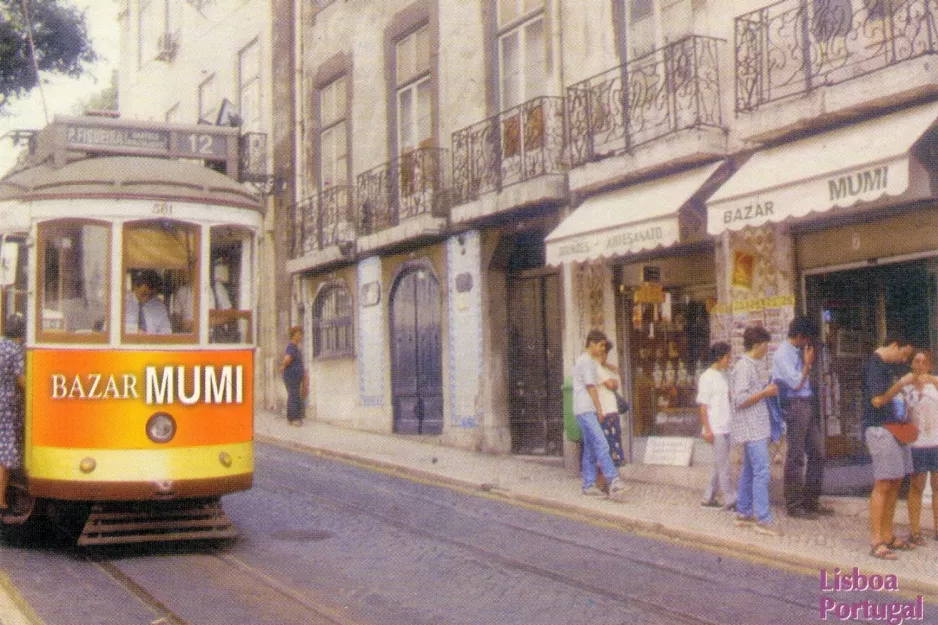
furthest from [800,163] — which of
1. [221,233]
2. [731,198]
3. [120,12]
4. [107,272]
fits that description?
[120,12]

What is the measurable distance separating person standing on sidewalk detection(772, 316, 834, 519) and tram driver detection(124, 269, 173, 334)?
18.3ft

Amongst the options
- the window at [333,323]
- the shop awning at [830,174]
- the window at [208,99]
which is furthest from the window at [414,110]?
the window at [208,99]

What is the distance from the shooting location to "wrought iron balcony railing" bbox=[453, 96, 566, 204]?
1532 centimetres

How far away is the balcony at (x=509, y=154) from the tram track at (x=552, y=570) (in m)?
5.20

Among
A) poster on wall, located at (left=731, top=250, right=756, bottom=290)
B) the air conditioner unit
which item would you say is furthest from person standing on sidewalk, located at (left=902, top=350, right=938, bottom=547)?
the air conditioner unit

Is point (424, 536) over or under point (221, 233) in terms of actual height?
under

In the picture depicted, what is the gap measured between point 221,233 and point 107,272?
0.98 m

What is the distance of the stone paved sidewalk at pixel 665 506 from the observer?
863cm

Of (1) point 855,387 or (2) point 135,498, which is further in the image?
(1) point 855,387

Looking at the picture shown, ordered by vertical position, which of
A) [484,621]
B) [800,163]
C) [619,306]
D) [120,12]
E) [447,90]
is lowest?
[484,621]

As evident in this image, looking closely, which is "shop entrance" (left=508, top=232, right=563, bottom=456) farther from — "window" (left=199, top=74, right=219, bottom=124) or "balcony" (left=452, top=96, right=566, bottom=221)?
"window" (left=199, top=74, right=219, bottom=124)

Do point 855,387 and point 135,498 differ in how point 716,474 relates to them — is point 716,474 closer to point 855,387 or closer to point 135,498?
point 855,387

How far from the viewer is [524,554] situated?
29.0ft

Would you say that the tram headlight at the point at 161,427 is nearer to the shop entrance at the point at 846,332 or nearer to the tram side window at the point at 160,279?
Result: the tram side window at the point at 160,279
